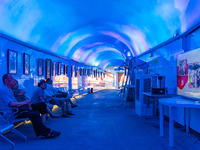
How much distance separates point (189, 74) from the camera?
418 centimetres

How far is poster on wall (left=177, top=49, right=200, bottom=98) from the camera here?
388 cm

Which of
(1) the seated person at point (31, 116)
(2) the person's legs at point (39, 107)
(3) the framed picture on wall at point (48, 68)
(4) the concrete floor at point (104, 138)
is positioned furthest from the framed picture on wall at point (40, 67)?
(1) the seated person at point (31, 116)

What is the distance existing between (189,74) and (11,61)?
14.6ft

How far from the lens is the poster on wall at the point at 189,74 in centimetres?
388

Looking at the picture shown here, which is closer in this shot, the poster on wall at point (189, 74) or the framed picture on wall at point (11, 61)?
the poster on wall at point (189, 74)

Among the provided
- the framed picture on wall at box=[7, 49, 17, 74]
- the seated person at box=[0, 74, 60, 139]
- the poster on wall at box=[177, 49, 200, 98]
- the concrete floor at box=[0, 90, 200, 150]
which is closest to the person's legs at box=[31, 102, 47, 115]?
the concrete floor at box=[0, 90, 200, 150]

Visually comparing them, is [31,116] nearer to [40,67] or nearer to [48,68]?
[40,67]

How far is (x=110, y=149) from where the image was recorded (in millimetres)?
3426

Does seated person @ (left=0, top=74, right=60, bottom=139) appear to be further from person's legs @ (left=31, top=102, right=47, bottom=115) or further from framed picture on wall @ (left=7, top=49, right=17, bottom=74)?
framed picture on wall @ (left=7, top=49, right=17, bottom=74)

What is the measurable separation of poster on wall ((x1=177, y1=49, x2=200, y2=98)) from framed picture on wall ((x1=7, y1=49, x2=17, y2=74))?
14.0 feet

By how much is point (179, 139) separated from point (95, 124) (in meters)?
2.10

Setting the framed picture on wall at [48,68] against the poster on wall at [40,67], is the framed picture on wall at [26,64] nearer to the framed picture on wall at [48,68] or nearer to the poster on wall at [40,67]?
the poster on wall at [40,67]

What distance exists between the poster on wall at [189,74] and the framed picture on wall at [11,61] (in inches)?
168

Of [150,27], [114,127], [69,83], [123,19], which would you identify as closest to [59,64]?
[69,83]
